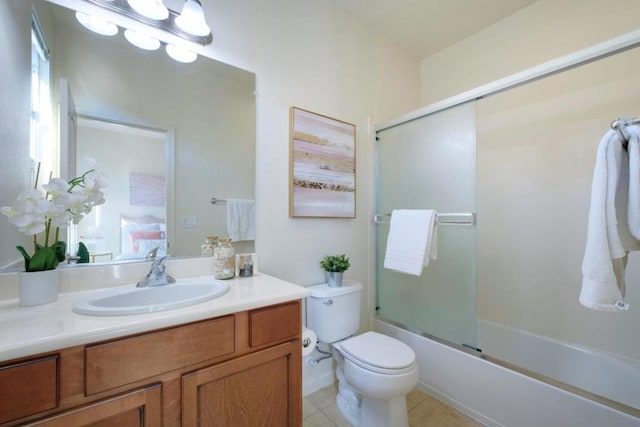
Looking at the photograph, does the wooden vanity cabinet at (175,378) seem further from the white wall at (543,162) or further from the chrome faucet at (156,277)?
the white wall at (543,162)

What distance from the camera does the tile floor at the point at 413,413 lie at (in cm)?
147

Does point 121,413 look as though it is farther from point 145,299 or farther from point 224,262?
point 224,262

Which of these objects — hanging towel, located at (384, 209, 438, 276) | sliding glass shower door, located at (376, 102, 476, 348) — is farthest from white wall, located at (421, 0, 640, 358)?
hanging towel, located at (384, 209, 438, 276)

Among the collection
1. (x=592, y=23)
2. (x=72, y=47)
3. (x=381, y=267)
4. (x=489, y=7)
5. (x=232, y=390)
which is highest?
(x=489, y=7)

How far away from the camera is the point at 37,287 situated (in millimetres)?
877

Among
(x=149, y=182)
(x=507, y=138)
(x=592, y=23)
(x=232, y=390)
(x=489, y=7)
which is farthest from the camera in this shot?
(x=507, y=138)

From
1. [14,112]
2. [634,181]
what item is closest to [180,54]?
[14,112]

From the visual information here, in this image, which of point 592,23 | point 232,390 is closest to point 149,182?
point 232,390

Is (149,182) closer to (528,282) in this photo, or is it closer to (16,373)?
(16,373)

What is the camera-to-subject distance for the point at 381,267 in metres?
2.11

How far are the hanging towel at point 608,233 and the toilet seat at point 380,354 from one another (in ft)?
2.46

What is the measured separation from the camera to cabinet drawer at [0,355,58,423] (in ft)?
1.92

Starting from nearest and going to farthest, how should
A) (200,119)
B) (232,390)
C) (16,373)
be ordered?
(16,373) → (232,390) → (200,119)

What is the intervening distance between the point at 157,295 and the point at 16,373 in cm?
49
